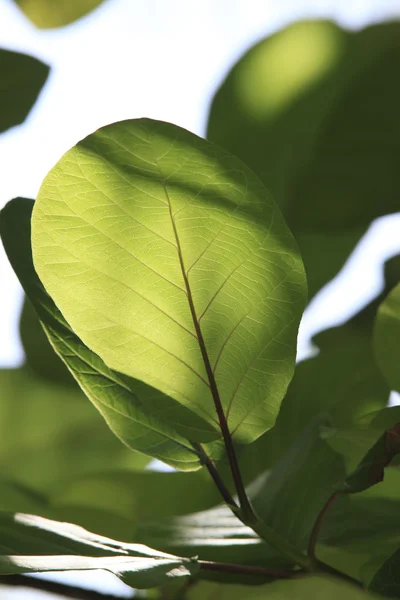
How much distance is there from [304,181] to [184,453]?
12.0 inches

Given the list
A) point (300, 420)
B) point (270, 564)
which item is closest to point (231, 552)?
point (270, 564)

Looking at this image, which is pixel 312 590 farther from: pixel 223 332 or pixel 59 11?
pixel 59 11

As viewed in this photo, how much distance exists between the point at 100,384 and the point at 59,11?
16.1 inches

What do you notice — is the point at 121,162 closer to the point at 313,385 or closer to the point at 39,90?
the point at 39,90

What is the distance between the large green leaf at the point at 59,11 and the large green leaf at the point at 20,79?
0.13 meters

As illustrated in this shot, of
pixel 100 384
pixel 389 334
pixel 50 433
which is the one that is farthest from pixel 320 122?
pixel 50 433

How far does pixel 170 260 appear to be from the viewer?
0.35m

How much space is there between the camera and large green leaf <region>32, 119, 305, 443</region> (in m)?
0.32

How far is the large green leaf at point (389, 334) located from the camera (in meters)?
0.46

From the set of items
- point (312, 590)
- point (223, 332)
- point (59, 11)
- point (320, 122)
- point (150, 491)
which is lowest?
point (150, 491)

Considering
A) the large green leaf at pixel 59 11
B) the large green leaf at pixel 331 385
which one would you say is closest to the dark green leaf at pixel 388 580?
the large green leaf at pixel 331 385

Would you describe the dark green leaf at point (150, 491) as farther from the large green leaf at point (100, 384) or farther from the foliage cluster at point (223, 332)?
the large green leaf at point (100, 384)

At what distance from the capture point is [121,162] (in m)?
0.32

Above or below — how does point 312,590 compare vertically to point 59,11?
below
